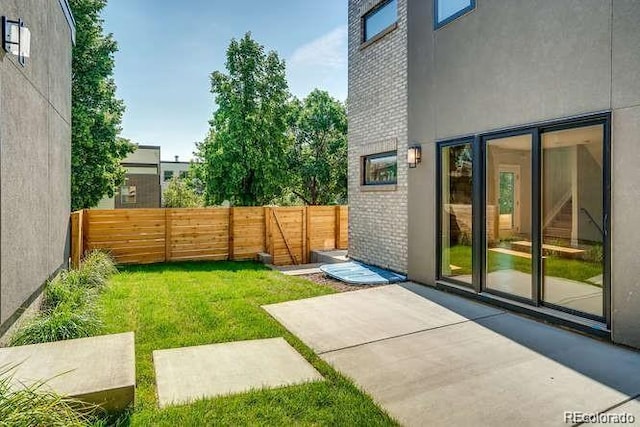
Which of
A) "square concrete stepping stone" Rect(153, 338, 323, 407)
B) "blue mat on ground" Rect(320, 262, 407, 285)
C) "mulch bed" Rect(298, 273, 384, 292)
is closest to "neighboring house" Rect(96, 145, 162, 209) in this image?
"mulch bed" Rect(298, 273, 384, 292)

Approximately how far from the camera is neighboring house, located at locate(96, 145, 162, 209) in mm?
29391

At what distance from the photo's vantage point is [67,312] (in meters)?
4.75

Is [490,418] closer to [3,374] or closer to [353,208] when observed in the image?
[3,374]

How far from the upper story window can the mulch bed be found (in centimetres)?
509

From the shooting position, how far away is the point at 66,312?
475 centimetres

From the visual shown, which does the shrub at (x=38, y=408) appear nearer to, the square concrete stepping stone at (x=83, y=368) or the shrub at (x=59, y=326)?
the square concrete stepping stone at (x=83, y=368)

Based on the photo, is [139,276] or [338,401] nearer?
[338,401]

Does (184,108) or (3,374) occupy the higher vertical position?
(184,108)

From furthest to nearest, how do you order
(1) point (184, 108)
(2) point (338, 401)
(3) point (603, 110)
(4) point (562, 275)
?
(1) point (184, 108) → (4) point (562, 275) → (3) point (603, 110) → (2) point (338, 401)

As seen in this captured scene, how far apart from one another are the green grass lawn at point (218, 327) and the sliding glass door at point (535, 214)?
113 inches

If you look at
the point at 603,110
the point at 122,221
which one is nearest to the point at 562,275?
the point at 603,110

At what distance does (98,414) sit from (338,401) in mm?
1830

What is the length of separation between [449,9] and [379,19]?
2721 millimetres

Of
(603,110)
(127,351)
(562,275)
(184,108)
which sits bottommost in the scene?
(127,351)
